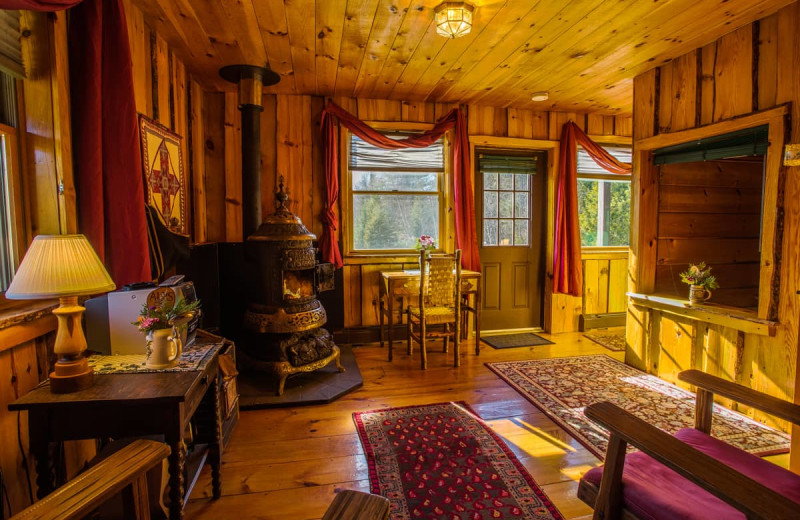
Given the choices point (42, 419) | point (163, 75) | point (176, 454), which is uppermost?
point (163, 75)

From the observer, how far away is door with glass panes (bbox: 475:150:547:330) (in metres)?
4.43

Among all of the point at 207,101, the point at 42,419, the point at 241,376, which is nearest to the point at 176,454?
the point at 42,419

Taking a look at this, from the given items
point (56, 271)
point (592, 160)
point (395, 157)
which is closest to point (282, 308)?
point (56, 271)

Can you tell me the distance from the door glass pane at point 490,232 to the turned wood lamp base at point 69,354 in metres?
3.66

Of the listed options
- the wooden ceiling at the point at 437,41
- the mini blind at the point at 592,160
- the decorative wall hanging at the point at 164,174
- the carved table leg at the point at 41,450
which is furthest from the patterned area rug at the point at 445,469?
the mini blind at the point at 592,160

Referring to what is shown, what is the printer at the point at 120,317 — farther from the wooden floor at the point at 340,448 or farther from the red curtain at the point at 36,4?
the red curtain at the point at 36,4

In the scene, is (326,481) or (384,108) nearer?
(326,481)

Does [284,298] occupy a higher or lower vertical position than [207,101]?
lower

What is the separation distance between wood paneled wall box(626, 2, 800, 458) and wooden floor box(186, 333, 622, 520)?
984 mm

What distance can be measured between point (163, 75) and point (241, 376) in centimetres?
223

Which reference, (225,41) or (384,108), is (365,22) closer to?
(225,41)

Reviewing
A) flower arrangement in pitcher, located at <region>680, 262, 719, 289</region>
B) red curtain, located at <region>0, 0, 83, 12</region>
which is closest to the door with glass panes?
flower arrangement in pitcher, located at <region>680, 262, 719, 289</region>

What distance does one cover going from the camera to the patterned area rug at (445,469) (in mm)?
1732

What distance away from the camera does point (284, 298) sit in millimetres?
2922
